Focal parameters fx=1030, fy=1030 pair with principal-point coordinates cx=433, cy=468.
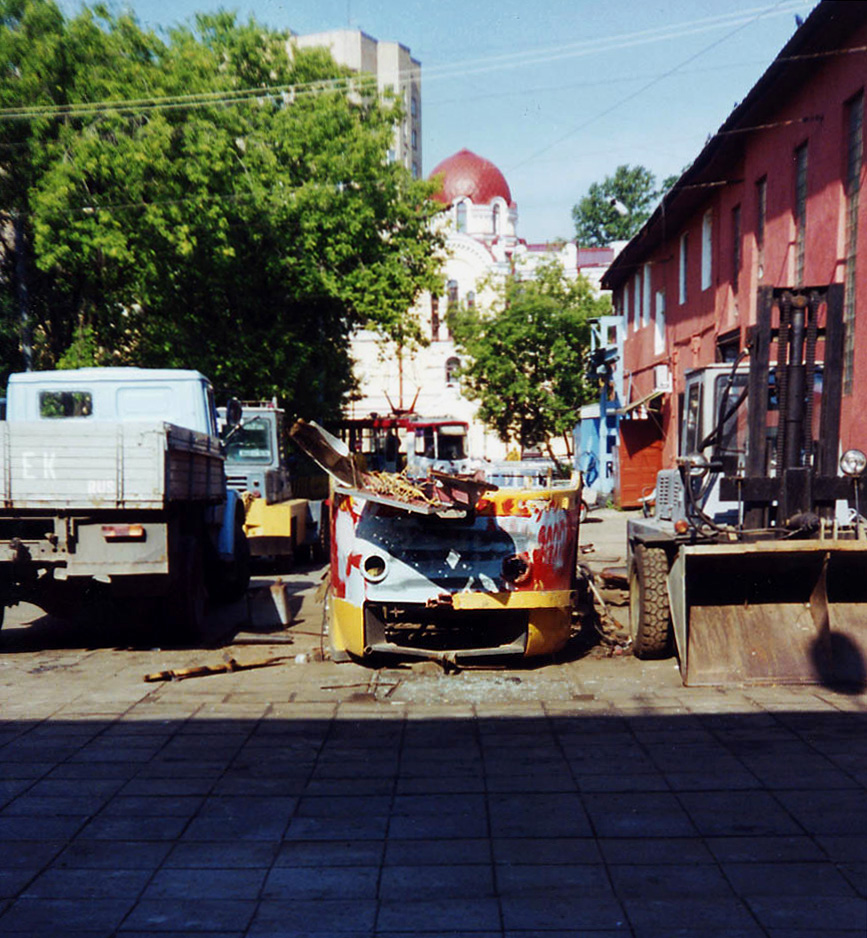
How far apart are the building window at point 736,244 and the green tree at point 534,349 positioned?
19.3 meters

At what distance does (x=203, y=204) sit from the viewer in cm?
2272

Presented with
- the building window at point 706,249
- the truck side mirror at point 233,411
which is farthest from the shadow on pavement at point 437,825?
the building window at point 706,249

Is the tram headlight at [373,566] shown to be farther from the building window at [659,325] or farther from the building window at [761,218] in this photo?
the building window at [659,325]

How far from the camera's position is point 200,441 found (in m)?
9.52

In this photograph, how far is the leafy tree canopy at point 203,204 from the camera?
22147 mm

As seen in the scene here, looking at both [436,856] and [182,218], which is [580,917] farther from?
[182,218]

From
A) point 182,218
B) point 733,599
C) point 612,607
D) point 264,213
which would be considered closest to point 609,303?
point 264,213

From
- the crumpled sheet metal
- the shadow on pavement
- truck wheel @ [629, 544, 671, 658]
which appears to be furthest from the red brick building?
the shadow on pavement

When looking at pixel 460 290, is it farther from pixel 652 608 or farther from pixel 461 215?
pixel 652 608

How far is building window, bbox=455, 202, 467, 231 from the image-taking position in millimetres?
61844

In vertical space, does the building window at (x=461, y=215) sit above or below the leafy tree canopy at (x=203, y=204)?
above

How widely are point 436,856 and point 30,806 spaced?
208 cm

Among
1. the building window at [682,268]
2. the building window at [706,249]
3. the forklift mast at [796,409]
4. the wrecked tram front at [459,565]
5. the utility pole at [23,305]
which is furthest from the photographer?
the building window at [682,268]

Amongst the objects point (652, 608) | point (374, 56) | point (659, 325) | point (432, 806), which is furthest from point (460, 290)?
point (432, 806)
